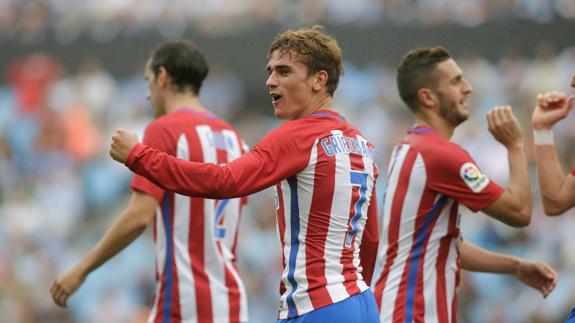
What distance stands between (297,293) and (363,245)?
66cm

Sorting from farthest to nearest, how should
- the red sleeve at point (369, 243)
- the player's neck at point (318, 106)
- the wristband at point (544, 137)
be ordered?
the wristband at point (544, 137) → the red sleeve at point (369, 243) → the player's neck at point (318, 106)

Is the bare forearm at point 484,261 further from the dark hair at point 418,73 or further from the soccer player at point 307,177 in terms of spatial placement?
the soccer player at point 307,177

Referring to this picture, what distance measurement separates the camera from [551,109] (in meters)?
5.16

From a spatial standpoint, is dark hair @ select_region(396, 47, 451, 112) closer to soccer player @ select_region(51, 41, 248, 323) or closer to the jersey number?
soccer player @ select_region(51, 41, 248, 323)

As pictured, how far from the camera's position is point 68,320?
468 inches

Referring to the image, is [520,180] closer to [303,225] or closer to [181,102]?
[303,225]

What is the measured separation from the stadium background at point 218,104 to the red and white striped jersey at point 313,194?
5.93 metres

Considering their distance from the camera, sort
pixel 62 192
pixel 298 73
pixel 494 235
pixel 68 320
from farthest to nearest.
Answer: pixel 62 192 → pixel 68 320 → pixel 494 235 → pixel 298 73

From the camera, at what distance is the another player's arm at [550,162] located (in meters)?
4.86

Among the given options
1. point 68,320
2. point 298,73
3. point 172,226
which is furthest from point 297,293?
point 68,320

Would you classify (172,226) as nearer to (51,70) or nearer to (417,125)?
(417,125)

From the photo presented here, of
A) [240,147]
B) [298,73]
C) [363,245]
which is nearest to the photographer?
[298,73]

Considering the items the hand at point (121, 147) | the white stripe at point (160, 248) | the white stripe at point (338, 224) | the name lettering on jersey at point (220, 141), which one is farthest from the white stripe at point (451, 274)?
the hand at point (121, 147)

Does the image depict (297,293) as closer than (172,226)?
Yes
